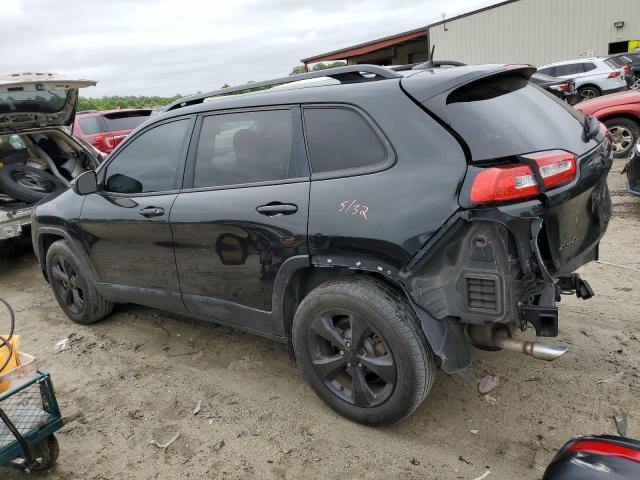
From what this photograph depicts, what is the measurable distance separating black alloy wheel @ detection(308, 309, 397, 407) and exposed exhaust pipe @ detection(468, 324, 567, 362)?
45 cm

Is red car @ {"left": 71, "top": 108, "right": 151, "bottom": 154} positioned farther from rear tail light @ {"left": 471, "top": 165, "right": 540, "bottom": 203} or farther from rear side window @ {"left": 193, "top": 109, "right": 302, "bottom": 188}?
rear tail light @ {"left": 471, "top": 165, "right": 540, "bottom": 203}

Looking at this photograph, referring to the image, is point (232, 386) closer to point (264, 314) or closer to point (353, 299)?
point (264, 314)

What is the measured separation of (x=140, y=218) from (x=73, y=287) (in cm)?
135

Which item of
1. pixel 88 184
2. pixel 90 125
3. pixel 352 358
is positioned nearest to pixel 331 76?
pixel 352 358

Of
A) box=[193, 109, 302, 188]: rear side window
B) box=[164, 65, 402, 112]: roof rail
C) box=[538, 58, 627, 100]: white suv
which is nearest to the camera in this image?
box=[164, 65, 402, 112]: roof rail

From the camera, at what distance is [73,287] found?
4473 mm

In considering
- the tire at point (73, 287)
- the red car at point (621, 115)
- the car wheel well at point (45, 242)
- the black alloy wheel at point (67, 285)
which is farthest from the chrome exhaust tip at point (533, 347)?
the red car at point (621, 115)

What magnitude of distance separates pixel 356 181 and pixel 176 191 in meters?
1.37

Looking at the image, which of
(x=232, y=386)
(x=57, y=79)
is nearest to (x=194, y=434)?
(x=232, y=386)

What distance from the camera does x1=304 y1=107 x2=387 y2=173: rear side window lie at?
2623 millimetres

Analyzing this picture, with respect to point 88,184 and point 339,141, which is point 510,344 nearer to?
point 339,141

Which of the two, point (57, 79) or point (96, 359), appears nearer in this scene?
point (96, 359)

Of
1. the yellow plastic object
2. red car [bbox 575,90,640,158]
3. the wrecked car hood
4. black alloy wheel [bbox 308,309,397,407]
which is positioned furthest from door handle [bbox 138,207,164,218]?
red car [bbox 575,90,640,158]

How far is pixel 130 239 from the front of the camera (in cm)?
372
